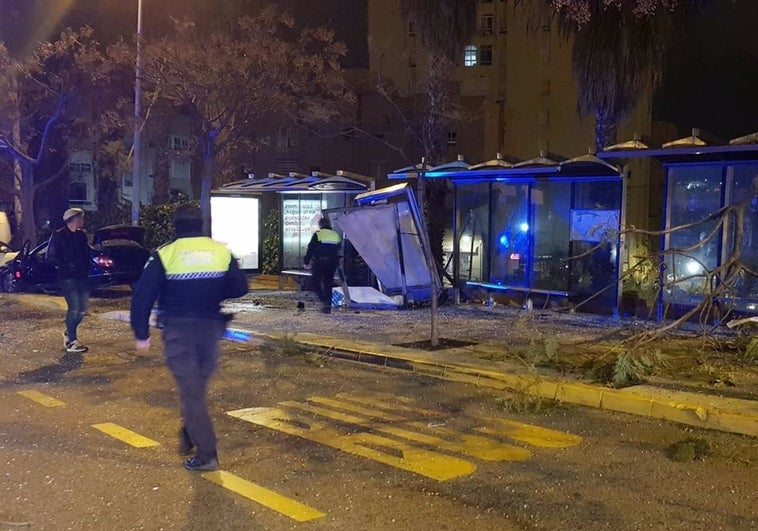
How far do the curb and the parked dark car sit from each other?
836 centimetres

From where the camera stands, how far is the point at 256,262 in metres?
19.0

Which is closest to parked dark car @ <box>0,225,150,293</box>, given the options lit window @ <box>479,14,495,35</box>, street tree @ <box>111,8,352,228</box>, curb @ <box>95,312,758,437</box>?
street tree @ <box>111,8,352,228</box>

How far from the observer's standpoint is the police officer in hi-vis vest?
5.27 metres

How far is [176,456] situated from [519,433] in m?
2.91

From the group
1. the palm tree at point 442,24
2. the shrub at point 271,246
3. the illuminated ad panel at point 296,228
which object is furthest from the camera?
the shrub at point 271,246

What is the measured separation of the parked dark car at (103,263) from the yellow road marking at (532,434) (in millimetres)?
12020

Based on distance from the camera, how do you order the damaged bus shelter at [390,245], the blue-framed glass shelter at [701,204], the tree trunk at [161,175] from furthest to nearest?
the tree trunk at [161,175] → the damaged bus shelter at [390,245] → the blue-framed glass shelter at [701,204]

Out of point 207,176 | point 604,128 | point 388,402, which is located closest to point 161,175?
point 207,176

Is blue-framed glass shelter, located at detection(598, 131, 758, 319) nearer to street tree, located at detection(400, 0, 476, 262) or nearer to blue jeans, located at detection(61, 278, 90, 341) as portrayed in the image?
street tree, located at detection(400, 0, 476, 262)

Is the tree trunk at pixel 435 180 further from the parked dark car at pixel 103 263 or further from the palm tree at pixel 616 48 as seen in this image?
the parked dark car at pixel 103 263

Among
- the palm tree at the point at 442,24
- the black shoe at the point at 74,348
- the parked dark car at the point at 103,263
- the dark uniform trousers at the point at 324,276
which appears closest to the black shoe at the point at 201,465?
the black shoe at the point at 74,348

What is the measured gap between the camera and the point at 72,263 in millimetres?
10141

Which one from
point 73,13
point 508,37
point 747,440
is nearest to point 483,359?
point 747,440

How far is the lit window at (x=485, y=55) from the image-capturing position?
35969 millimetres
